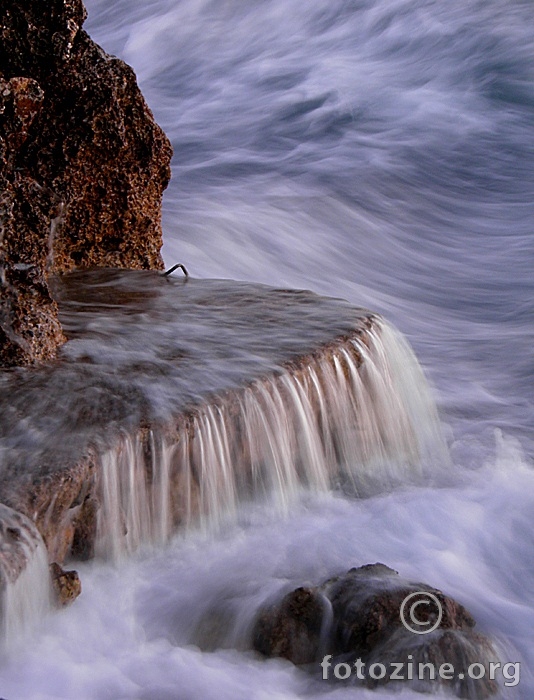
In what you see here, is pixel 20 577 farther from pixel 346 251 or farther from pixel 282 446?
pixel 346 251

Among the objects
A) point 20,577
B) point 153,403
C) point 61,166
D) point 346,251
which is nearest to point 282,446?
point 153,403

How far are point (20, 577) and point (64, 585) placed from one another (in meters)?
0.24

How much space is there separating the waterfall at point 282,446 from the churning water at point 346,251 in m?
0.10

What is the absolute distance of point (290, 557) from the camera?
3.49m

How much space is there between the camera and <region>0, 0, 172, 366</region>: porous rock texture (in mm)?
3771

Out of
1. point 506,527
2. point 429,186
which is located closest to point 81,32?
point 506,527

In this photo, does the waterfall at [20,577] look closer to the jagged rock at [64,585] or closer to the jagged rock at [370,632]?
the jagged rock at [64,585]

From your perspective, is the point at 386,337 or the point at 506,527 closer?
the point at 506,527

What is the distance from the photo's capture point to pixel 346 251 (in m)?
7.95

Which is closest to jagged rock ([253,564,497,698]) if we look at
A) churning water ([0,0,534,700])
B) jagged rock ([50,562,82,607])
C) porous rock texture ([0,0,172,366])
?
churning water ([0,0,534,700])

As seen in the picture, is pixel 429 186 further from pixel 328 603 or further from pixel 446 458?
pixel 328 603

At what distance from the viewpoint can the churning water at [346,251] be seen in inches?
122

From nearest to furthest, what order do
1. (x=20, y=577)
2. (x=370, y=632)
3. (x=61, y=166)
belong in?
(x=20, y=577) < (x=370, y=632) < (x=61, y=166)

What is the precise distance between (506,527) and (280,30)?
9.60 metres
